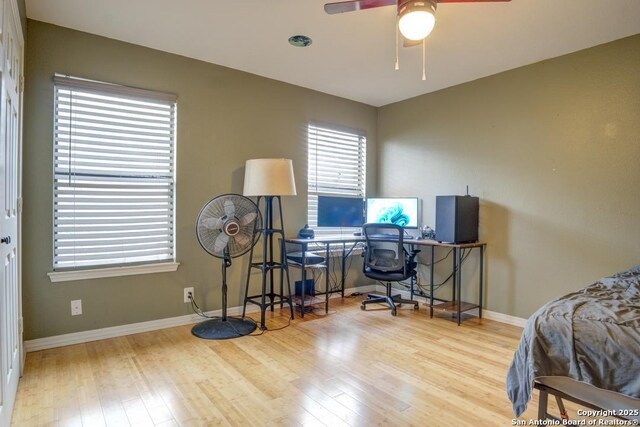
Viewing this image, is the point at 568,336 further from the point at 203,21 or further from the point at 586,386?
the point at 203,21

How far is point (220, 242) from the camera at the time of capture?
3.09 metres

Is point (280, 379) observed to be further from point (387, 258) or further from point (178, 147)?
point (178, 147)

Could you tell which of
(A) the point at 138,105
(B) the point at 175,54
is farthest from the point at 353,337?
(B) the point at 175,54

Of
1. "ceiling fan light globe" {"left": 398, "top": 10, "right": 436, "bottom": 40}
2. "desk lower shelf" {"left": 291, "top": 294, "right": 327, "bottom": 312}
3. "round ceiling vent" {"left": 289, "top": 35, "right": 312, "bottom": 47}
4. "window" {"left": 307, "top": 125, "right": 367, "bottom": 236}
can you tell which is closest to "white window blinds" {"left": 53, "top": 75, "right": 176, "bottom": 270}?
"round ceiling vent" {"left": 289, "top": 35, "right": 312, "bottom": 47}

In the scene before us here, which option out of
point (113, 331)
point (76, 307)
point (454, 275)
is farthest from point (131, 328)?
point (454, 275)

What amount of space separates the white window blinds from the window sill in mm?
59

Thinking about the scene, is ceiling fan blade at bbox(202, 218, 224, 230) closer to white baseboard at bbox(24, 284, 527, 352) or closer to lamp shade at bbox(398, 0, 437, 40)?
white baseboard at bbox(24, 284, 527, 352)

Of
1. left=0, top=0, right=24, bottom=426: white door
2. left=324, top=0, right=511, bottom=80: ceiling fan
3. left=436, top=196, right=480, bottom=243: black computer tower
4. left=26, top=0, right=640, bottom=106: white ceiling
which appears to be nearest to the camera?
left=0, top=0, right=24, bottom=426: white door

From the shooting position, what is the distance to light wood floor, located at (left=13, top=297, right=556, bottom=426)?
1.93m

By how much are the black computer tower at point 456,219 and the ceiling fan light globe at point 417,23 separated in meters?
1.93

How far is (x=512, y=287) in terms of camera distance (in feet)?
11.7

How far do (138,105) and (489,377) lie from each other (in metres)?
3.27

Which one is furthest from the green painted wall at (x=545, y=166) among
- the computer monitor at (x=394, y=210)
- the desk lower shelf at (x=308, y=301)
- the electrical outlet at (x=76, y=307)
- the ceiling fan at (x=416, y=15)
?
the electrical outlet at (x=76, y=307)

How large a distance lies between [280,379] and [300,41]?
2.45 metres
